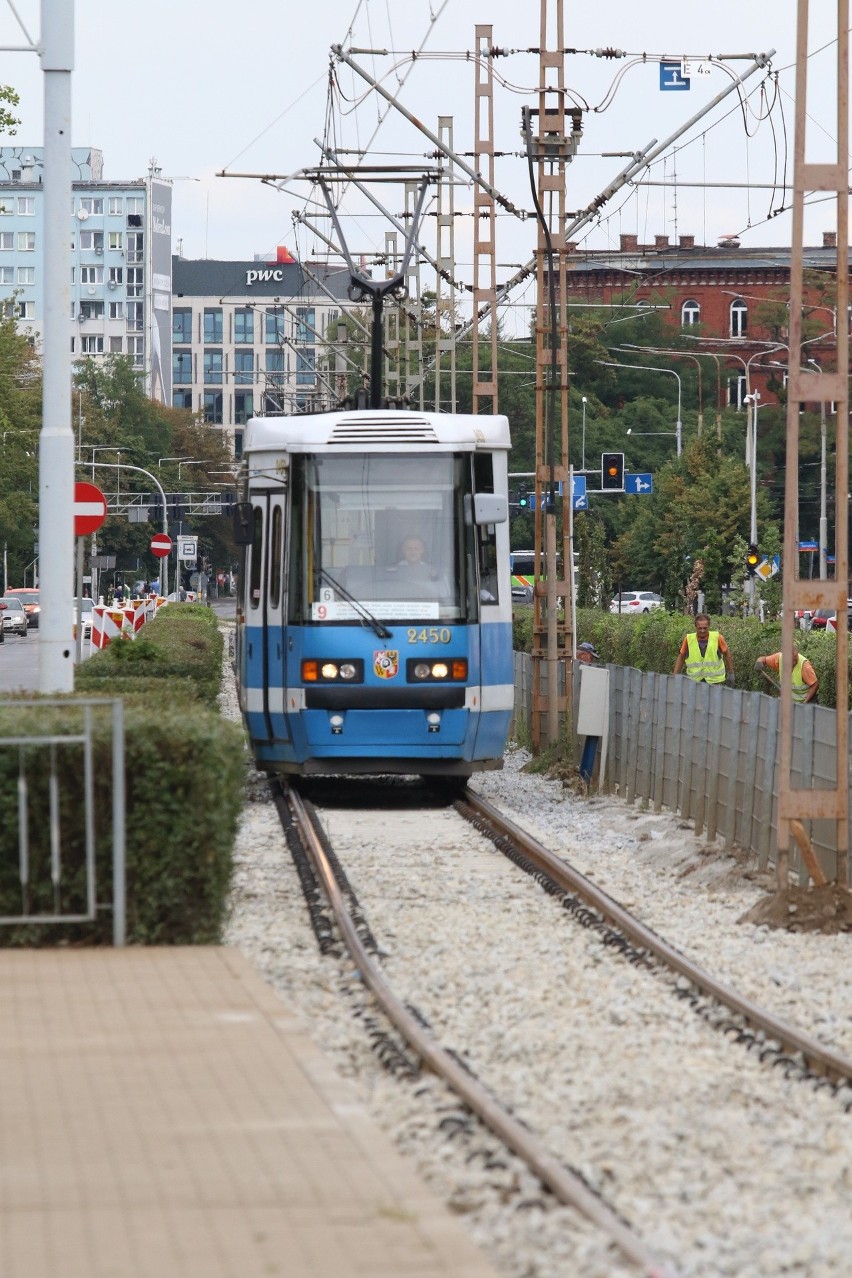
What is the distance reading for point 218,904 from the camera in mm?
10648

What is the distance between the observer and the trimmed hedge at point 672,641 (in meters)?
26.0

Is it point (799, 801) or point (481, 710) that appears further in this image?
point (481, 710)

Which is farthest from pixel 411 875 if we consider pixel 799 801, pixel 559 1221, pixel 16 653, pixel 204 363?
pixel 204 363

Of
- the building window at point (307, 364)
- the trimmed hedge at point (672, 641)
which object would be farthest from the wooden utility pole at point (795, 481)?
the building window at point (307, 364)

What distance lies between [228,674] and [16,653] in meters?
18.7

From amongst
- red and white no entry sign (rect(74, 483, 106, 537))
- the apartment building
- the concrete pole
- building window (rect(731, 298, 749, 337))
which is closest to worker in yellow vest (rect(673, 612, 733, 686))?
red and white no entry sign (rect(74, 483, 106, 537))

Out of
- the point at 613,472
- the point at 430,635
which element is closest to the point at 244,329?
the point at 613,472

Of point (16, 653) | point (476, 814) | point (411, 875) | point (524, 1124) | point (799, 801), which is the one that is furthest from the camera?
point (16, 653)

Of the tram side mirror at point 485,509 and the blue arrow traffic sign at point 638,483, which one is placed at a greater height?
the blue arrow traffic sign at point 638,483

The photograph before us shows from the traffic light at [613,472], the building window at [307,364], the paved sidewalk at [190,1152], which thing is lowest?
the paved sidewalk at [190,1152]

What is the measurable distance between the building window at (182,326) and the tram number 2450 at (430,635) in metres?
174

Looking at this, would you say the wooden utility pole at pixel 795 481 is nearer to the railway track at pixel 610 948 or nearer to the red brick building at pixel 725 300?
the railway track at pixel 610 948

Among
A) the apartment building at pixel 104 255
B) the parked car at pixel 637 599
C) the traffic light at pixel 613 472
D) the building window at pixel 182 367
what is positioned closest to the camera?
the traffic light at pixel 613 472

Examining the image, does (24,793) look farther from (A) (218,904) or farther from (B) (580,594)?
(B) (580,594)
